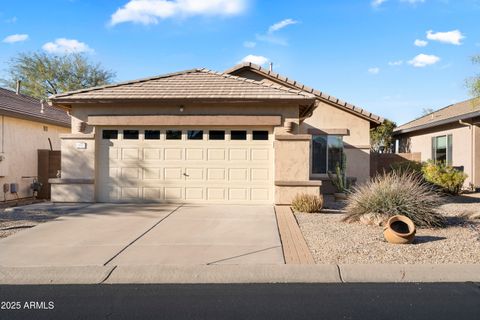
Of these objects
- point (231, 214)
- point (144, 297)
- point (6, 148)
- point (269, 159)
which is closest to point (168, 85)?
point (269, 159)

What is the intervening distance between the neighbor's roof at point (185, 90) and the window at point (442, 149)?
11.6 metres

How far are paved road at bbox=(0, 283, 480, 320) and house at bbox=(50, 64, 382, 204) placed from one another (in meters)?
7.45

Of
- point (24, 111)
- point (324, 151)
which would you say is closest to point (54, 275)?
point (24, 111)

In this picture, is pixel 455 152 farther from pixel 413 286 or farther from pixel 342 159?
pixel 413 286

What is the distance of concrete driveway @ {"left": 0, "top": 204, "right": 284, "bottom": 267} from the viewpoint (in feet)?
24.6

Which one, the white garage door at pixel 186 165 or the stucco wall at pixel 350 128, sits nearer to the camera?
the white garage door at pixel 186 165

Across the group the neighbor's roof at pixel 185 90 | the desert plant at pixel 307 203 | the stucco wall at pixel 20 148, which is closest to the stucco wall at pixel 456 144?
the neighbor's roof at pixel 185 90

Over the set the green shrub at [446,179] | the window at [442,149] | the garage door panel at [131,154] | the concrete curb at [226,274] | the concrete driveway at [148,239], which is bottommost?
the concrete curb at [226,274]

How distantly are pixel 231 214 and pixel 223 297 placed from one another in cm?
620

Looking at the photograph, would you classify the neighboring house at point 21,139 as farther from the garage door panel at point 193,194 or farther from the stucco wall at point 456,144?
the stucco wall at point 456,144

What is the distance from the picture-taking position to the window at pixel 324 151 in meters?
18.9

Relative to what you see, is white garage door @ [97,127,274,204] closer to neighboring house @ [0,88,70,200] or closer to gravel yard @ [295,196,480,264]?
gravel yard @ [295,196,480,264]

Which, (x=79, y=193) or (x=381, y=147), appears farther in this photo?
(x=381, y=147)

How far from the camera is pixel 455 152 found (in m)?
21.3
